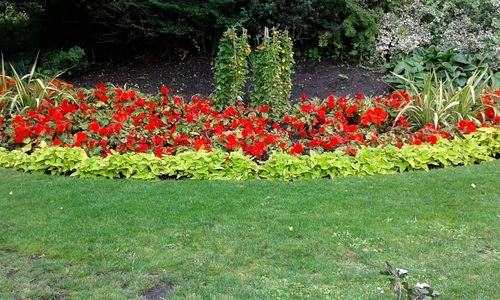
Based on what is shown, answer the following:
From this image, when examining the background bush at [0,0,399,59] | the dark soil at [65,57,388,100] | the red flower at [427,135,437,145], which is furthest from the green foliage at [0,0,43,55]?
the red flower at [427,135,437,145]

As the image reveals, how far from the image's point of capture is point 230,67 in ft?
23.5

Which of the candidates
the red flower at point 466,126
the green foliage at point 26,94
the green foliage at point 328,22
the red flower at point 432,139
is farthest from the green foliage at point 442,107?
the green foliage at point 26,94

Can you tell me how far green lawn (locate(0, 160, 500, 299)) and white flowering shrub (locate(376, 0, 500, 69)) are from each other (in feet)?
13.0

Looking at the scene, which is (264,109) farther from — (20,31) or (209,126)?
(20,31)

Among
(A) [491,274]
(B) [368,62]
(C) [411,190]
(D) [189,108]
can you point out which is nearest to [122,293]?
(A) [491,274]

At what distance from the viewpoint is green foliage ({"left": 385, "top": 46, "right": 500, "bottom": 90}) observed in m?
8.06

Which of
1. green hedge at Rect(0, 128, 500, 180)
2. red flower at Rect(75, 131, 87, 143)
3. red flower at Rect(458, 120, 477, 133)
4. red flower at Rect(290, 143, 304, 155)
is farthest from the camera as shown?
red flower at Rect(458, 120, 477, 133)

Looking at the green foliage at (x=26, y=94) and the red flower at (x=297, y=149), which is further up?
the green foliage at (x=26, y=94)

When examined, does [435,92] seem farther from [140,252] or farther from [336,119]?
[140,252]

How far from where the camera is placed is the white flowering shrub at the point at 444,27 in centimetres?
887

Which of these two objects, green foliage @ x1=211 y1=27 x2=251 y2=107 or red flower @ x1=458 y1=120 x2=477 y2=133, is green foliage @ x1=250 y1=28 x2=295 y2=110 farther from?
red flower @ x1=458 y1=120 x2=477 y2=133

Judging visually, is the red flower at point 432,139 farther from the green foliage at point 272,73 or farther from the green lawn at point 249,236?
the green foliage at point 272,73

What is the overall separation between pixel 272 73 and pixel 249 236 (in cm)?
327

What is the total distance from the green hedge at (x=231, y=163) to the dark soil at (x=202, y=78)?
8.20ft
